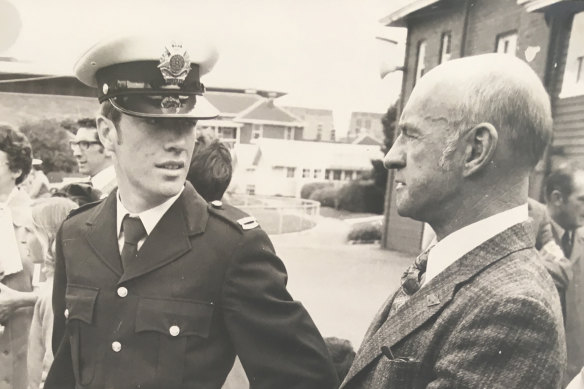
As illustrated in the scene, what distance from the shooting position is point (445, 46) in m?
1.75

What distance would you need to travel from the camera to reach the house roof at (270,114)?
1.99 metres

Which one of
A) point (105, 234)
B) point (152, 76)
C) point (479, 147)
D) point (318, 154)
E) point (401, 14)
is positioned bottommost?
point (105, 234)

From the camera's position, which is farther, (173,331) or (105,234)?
(105,234)

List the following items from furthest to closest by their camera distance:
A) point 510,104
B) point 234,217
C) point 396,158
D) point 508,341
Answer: point 234,217
point 396,158
point 510,104
point 508,341

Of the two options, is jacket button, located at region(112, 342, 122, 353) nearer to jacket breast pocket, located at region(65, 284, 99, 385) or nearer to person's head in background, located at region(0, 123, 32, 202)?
jacket breast pocket, located at region(65, 284, 99, 385)

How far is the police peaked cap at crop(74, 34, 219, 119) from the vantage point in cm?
136

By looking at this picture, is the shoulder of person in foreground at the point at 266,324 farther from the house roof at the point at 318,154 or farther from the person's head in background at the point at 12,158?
the person's head in background at the point at 12,158

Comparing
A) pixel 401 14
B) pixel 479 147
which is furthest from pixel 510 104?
pixel 401 14

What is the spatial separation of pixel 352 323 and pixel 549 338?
123cm

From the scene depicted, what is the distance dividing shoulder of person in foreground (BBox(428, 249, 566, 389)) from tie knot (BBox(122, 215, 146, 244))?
33.6 inches

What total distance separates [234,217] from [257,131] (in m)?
0.63

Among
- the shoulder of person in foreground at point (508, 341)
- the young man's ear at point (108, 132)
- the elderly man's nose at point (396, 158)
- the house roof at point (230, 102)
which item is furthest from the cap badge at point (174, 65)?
the shoulder of person in foreground at point (508, 341)

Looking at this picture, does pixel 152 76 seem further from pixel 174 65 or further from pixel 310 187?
pixel 310 187

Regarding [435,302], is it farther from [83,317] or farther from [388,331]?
[83,317]
